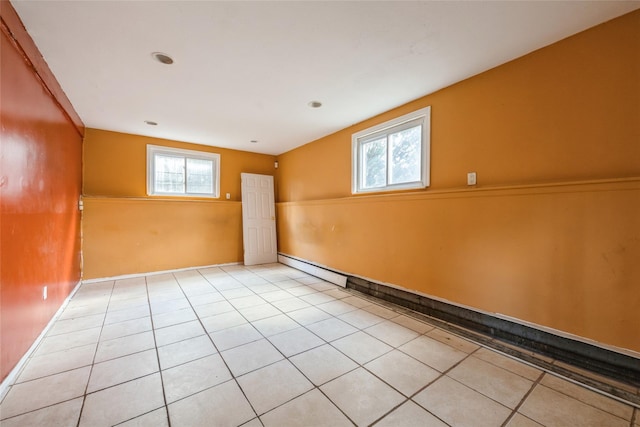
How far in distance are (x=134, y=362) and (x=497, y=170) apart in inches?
137

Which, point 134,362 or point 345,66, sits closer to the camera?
point 134,362

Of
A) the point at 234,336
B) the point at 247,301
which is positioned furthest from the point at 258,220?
the point at 234,336

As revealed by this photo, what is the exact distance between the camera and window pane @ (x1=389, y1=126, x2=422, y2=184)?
9.96ft

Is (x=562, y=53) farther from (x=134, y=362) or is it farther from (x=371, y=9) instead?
(x=134, y=362)

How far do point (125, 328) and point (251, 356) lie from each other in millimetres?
1474

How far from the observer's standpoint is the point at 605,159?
177 cm

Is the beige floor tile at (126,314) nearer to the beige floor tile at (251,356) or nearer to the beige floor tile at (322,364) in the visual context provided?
the beige floor tile at (251,356)

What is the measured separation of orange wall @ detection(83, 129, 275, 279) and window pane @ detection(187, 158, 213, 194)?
0.22m

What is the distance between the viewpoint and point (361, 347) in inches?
83.6

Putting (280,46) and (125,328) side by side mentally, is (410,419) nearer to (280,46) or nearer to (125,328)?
(125,328)

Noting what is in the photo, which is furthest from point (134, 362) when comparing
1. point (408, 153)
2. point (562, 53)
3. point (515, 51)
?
point (562, 53)

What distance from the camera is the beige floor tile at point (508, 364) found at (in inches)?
69.6

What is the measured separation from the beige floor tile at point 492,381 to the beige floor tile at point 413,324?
53 cm

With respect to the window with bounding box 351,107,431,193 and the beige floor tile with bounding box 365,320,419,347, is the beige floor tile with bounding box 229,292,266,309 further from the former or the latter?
the window with bounding box 351,107,431,193
